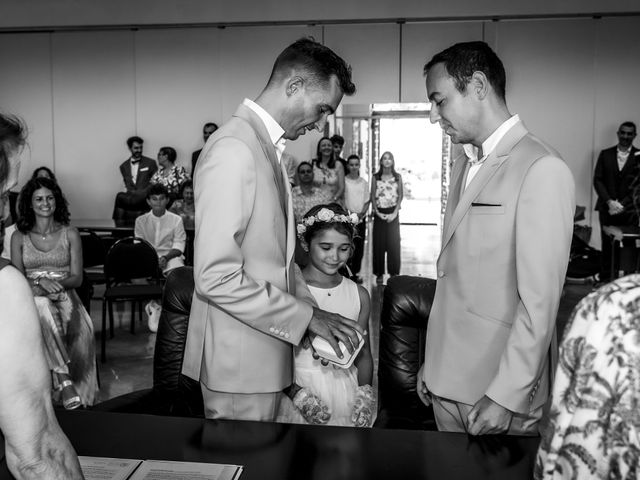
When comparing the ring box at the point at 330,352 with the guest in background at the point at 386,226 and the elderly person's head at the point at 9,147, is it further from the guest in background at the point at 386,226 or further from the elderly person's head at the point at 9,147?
the guest in background at the point at 386,226

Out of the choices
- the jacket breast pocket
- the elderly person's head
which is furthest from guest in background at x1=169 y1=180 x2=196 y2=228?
the elderly person's head

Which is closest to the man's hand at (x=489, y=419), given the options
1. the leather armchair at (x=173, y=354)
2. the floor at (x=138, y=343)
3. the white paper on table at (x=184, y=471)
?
the white paper on table at (x=184, y=471)

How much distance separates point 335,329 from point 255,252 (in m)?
0.28

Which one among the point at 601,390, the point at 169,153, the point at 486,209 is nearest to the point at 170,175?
the point at 169,153

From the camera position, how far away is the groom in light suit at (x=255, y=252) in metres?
1.60

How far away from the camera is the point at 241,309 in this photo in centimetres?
163

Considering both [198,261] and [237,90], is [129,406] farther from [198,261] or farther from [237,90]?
[237,90]

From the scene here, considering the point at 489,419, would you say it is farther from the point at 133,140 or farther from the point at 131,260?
the point at 133,140

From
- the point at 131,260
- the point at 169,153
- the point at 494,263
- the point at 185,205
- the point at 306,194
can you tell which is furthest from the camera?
the point at 169,153

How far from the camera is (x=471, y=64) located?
1724 mm

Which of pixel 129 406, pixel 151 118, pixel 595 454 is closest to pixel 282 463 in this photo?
pixel 595 454

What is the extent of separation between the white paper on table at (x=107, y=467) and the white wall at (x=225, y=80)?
9.27 meters

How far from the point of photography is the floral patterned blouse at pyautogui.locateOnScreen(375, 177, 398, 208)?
338 inches

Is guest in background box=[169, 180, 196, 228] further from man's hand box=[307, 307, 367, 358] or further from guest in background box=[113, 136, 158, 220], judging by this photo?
man's hand box=[307, 307, 367, 358]
